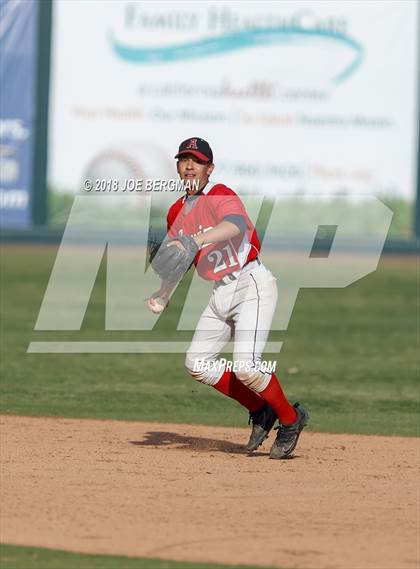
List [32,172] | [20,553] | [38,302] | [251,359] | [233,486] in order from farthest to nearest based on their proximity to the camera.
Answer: [32,172] → [38,302] → [251,359] → [233,486] → [20,553]

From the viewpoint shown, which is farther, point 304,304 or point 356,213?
point 356,213

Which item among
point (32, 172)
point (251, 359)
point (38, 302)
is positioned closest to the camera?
point (251, 359)

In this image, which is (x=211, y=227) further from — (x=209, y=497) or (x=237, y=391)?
(x=209, y=497)

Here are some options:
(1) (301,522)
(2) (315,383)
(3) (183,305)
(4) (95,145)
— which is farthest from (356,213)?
(1) (301,522)

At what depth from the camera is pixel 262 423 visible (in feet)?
33.0

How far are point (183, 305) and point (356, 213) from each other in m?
6.82

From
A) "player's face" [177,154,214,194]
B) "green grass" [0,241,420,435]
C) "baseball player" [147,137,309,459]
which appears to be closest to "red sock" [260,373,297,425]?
"baseball player" [147,137,309,459]

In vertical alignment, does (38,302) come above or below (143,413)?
below

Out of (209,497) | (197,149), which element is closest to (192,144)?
(197,149)

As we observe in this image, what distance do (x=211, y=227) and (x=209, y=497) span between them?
7.58ft

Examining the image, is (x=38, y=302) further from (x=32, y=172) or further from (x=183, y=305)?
(x=32, y=172)

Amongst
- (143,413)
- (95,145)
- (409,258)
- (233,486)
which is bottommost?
(409,258)

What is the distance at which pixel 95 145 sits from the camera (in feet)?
81.6

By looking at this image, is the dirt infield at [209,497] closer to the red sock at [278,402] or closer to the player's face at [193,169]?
the red sock at [278,402]
